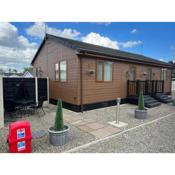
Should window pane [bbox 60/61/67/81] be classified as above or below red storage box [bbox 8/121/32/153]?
above

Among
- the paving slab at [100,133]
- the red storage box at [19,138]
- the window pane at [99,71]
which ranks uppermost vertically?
the window pane at [99,71]

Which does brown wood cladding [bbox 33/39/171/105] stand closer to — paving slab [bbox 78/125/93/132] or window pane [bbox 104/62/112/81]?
window pane [bbox 104/62/112/81]

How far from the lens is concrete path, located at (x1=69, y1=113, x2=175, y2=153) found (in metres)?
2.70

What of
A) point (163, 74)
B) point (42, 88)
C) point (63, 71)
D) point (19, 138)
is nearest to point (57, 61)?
point (63, 71)

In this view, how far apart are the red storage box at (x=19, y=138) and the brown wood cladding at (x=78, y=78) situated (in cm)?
355

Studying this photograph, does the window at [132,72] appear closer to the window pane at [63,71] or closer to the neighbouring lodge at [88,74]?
the neighbouring lodge at [88,74]

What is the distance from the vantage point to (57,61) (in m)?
7.38

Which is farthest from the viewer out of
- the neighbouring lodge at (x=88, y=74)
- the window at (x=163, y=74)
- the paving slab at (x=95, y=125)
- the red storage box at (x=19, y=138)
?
the window at (x=163, y=74)

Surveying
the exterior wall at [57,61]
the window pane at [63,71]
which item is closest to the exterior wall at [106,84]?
the exterior wall at [57,61]

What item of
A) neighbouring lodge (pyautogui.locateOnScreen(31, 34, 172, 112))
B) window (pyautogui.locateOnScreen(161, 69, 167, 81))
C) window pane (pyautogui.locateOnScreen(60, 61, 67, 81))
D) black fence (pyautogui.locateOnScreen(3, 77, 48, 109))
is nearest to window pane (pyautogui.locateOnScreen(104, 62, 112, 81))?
neighbouring lodge (pyautogui.locateOnScreen(31, 34, 172, 112))

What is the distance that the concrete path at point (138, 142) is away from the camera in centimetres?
270

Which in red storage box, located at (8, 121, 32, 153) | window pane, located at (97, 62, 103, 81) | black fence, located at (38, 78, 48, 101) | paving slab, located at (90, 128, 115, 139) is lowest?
paving slab, located at (90, 128, 115, 139)
